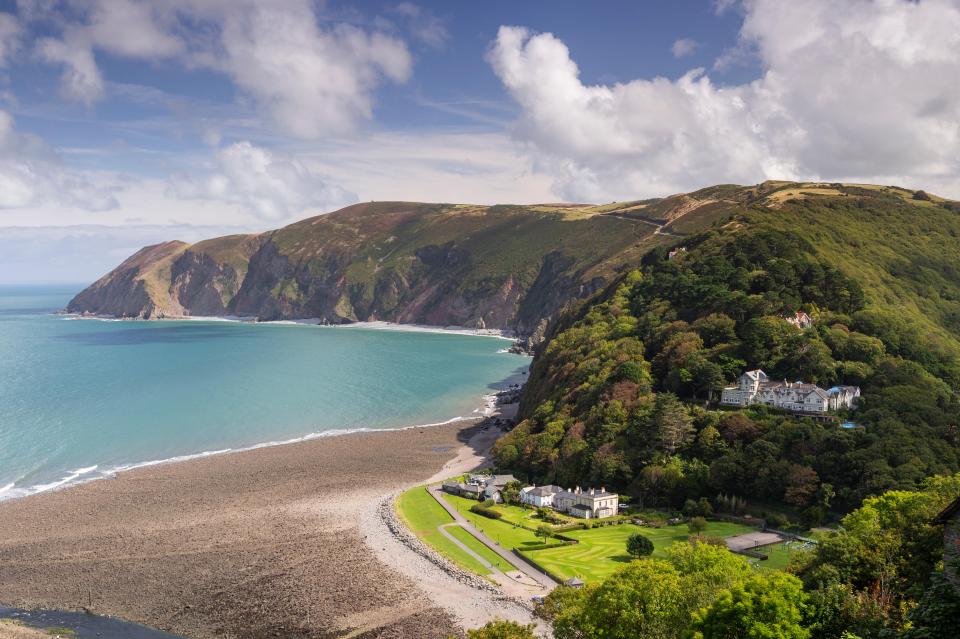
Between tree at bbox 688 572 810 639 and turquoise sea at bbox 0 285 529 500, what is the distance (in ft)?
204

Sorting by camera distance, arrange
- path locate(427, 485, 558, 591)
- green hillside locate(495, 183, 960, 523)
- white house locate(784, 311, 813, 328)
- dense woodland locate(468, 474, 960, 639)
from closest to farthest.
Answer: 1. dense woodland locate(468, 474, 960, 639)
2. path locate(427, 485, 558, 591)
3. green hillside locate(495, 183, 960, 523)
4. white house locate(784, 311, 813, 328)

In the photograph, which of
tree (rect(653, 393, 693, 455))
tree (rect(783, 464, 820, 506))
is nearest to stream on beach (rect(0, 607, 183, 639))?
tree (rect(653, 393, 693, 455))

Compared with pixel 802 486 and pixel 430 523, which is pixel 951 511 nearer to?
pixel 802 486

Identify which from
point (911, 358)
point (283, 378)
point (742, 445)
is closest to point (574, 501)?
point (742, 445)

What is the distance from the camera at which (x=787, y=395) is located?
60.5m

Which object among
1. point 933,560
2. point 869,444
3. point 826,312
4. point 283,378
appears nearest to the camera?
point 933,560

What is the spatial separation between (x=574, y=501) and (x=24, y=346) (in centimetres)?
16958

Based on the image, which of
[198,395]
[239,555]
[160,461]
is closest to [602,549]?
[239,555]

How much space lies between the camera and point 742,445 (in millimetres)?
55594

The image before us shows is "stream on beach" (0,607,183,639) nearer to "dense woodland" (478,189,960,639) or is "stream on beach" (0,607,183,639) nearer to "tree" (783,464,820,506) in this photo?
"dense woodland" (478,189,960,639)

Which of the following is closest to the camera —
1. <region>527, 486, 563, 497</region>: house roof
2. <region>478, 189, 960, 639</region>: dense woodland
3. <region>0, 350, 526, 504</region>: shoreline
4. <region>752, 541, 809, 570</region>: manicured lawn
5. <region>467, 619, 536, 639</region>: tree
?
<region>478, 189, 960, 639</region>: dense woodland

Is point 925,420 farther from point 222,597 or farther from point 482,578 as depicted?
point 222,597

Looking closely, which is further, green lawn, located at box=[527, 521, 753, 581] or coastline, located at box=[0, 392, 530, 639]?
green lawn, located at box=[527, 521, 753, 581]

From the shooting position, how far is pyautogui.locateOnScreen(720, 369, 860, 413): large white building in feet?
192
